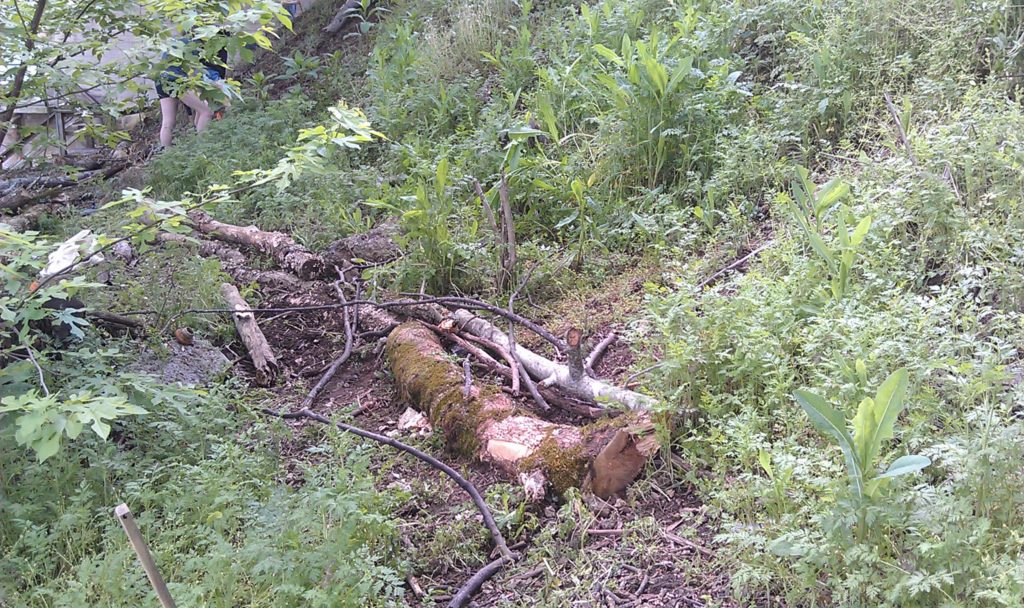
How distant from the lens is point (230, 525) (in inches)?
116

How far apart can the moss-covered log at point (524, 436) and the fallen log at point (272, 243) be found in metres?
1.79

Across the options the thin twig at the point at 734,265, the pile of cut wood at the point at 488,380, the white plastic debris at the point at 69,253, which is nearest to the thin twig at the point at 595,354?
the pile of cut wood at the point at 488,380

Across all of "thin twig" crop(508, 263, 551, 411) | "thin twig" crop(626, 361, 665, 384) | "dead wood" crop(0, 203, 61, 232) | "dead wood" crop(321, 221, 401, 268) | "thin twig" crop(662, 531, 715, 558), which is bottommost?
"dead wood" crop(0, 203, 61, 232)

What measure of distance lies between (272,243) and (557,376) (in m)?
3.28

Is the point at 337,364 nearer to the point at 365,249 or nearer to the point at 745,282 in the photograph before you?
the point at 365,249

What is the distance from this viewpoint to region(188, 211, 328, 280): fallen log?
574cm

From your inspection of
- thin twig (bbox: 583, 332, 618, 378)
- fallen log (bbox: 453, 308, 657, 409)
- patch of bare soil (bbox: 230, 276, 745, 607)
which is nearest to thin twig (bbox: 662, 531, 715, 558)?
patch of bare soil (bbox: 230, 276, 745, 607)

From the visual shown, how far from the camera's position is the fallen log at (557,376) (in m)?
3.42

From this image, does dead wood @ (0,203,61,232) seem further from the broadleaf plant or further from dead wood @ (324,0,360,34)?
the broadleaf plant

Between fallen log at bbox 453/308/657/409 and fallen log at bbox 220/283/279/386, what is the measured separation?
1.20 metres

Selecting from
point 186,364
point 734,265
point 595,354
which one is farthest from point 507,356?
point 186,364

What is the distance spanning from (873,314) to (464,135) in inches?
179

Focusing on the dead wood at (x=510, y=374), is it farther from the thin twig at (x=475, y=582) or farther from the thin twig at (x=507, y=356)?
the thin twig at (x=475, y=582)

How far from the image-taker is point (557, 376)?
388 centimetres
